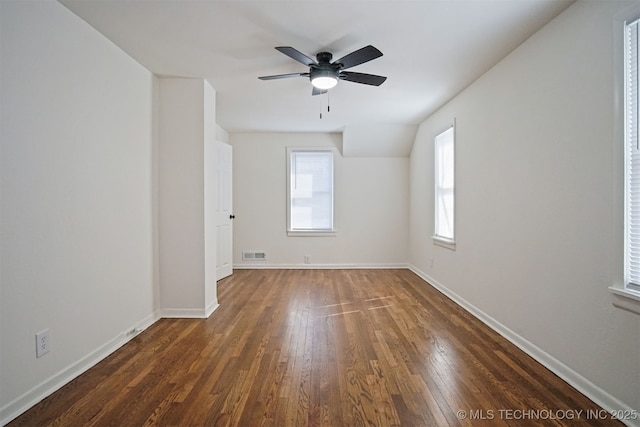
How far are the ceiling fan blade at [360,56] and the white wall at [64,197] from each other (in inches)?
73.4

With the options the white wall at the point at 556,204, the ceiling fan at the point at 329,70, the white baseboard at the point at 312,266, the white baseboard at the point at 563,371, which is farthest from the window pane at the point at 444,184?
the ceiling fan at the point at 329,70

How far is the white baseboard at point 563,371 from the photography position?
1.68m

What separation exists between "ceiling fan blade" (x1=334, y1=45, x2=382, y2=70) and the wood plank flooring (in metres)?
2.22

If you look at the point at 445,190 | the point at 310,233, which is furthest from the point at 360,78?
the point at 310,233

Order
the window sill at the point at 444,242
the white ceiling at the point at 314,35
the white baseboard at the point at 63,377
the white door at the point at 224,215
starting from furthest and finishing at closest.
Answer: the white door at the point at 224,215, the window sill at the point at 444,242, the white ceiling at the point at 314,35, the white baseboard at the point at 63,377

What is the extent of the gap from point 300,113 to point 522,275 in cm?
333

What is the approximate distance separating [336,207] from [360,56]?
11.7 ft

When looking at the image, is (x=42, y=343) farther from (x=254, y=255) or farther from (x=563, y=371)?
(x=254, y=255)

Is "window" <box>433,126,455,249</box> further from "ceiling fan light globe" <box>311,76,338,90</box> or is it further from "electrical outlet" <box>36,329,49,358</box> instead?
"electrical outlet" <box>36,329,49,358</box>

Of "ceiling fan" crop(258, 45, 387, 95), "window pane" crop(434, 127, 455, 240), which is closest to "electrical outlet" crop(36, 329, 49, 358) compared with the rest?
"ceiling fan" crop(258, 45, 387, 95)

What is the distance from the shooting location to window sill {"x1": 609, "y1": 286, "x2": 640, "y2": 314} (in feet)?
5.20

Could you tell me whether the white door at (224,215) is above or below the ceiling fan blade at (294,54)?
below

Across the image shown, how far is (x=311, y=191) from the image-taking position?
5.83 meters

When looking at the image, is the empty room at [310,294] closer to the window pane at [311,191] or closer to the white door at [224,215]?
the white door at [224,215]
